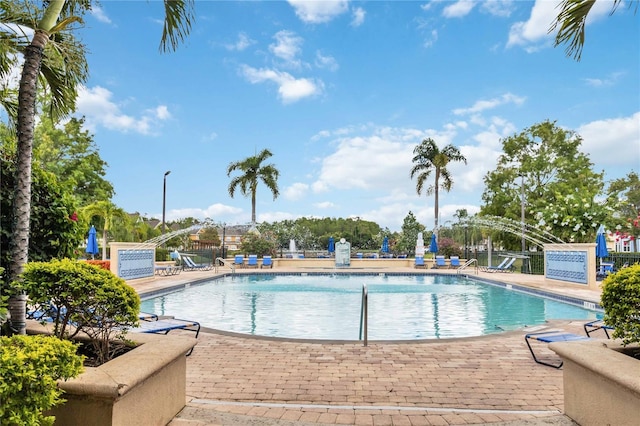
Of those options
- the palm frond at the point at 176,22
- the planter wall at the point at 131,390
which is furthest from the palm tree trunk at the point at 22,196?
the palm frond at the point at 176,22

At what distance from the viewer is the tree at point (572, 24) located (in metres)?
4.94

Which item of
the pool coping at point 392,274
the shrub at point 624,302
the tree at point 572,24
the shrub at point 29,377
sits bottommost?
the pool coping at point 392,274

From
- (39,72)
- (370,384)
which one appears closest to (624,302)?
(370,384)

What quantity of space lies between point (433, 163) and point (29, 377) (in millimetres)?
34867

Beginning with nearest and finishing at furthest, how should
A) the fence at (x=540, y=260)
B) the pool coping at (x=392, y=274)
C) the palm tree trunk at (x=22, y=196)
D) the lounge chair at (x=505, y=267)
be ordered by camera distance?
the palm tree trunk at (x=22, y=196) < the pool coping at (x=392, y=274) < the fence at (x=540, y=260) < the lounge chair at (x=505, y=267)

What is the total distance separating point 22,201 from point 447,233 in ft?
163

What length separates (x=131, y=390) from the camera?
2.82m

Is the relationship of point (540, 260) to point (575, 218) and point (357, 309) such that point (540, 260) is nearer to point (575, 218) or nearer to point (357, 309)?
point (575, 218)

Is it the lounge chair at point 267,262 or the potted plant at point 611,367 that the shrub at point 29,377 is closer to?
the potted plant at point 611,367

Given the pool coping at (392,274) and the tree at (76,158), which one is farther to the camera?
the tree at (76,158)

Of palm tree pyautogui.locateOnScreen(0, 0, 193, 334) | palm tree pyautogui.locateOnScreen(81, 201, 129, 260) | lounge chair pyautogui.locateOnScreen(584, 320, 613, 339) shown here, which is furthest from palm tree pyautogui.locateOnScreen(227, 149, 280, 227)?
palm tree pyautogui.locateOnScreen(0, 0, 193, 334)

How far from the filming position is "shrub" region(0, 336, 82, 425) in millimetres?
2051

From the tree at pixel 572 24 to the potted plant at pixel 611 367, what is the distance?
9.75 ft

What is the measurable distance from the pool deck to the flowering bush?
54.9 feet
